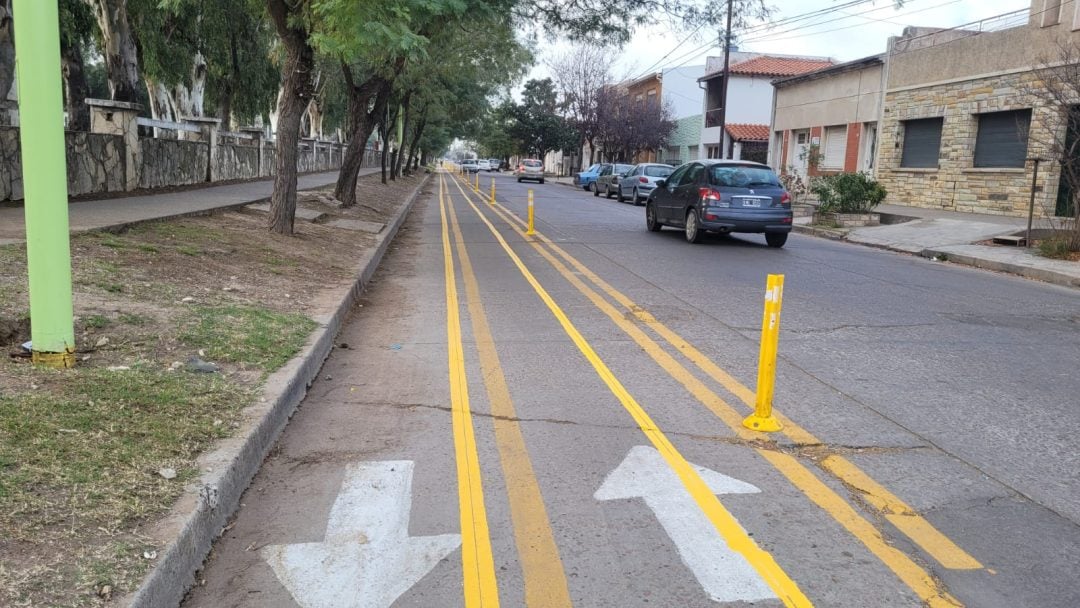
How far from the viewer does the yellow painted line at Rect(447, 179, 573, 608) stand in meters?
3.17

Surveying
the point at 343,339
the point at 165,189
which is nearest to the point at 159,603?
the point at 343,339

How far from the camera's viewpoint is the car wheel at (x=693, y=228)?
15.3m

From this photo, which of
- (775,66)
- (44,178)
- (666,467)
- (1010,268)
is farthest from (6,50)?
(775,66)

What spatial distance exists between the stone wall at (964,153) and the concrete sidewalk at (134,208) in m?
17.1

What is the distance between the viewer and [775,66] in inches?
1865

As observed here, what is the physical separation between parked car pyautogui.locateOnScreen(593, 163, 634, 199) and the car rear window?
17978mm

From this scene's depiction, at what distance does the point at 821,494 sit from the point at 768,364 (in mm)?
1063

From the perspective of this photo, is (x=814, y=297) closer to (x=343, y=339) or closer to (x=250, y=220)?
(x=343, y=339)

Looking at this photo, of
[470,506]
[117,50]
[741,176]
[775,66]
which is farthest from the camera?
[775,66]

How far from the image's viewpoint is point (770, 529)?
12.0 ft

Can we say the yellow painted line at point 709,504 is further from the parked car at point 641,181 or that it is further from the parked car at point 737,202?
the parked car at point 641,181

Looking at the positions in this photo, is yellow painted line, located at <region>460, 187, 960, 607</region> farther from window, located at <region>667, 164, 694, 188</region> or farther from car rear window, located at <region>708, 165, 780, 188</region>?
window, located at <region>667, 164, 694, 188</region>

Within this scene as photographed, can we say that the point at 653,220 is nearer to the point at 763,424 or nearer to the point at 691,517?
the point at 763,424

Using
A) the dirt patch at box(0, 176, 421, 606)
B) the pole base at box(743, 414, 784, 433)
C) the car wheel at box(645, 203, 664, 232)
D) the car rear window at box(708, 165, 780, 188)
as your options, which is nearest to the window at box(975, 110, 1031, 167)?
the car rear window at box(708, 165, 780, 188)
